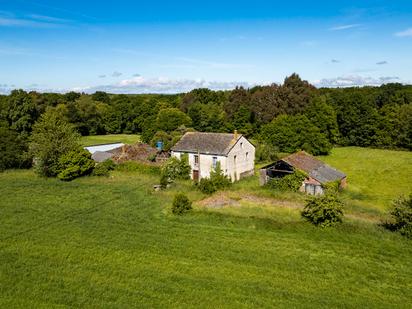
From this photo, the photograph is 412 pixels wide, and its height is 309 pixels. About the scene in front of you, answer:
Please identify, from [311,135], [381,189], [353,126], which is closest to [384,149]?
[353,126]

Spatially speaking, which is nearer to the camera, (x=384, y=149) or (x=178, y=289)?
(x=178, y=289)

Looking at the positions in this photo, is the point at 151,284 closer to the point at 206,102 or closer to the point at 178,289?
the point at 178,289

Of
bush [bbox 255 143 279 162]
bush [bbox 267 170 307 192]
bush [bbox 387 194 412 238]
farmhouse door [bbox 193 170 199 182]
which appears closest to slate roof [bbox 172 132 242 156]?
farmhouse door [bbox 193 170 199 182]

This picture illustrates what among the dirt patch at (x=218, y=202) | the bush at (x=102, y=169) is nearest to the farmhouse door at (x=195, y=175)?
the dirt patch at (x=218, y=202)

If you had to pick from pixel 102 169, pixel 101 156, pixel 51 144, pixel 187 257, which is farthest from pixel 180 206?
pixel 101 156

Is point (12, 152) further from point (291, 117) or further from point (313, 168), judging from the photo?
point (291, 117)

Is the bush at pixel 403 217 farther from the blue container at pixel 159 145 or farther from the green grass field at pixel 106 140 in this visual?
the green grass field at pixel 106 140
